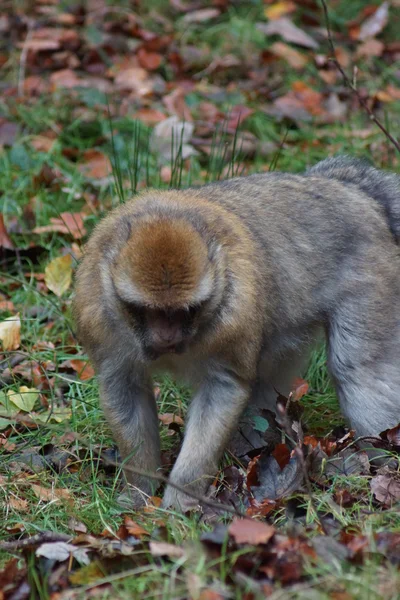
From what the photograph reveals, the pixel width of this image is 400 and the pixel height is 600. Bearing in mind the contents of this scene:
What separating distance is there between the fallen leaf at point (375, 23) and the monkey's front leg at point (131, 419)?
865cm

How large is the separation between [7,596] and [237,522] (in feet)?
3.87

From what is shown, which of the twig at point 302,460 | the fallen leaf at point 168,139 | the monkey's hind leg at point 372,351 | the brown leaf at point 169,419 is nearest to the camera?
the twig at point 302,460

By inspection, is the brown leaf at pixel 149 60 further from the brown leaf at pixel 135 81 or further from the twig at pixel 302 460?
the twig at pixel 302 460

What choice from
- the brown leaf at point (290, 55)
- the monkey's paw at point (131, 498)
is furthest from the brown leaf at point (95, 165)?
the monkey's paw at point (131, 498)

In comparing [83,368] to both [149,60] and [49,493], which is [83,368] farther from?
[149,60]

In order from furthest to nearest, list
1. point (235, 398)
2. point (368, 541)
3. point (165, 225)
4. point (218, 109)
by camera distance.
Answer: point (218, 109)
point (235, 398)
point (165, 225)
point (368, 541)

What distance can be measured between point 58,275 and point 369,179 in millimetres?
2786

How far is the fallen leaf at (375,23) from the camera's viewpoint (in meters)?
13.1

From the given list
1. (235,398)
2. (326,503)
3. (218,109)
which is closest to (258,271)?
(235,398)

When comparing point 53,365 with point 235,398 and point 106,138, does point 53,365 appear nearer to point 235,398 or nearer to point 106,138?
point 235,398

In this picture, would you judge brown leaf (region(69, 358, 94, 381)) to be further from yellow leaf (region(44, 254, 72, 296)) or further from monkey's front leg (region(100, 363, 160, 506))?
monkey's front leg (region(100, 363, 160, 506))

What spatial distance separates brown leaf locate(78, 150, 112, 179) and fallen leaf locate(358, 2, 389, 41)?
4999 millimetres

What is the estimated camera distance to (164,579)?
4266 millimetres

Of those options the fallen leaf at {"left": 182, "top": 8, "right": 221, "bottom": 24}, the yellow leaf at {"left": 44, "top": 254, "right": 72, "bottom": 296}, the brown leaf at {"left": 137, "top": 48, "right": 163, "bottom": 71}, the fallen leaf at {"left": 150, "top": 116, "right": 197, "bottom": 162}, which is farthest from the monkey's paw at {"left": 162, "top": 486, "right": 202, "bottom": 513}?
the fallen leaf at {"left": 182, "top": 8, "right": 221, "bottom": 24}
